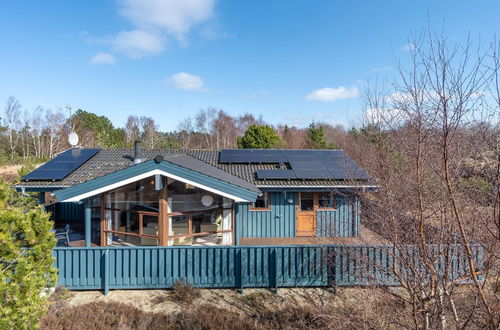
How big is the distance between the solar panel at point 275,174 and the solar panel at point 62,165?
27.0ft

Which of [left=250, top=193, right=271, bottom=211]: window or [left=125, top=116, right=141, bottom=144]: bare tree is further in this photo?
[left=125, top=116, right=141, bottom=144]: bare tree

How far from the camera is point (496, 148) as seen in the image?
8.49 ft

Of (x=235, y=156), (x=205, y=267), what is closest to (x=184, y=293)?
(x=205, y=267)

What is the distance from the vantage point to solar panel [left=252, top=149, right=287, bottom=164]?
14.5 meters

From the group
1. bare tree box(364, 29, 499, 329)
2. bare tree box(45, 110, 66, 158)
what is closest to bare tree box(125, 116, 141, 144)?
bare tree box(45, 110, 66, 158)

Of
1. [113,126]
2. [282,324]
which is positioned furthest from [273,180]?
[113,126]

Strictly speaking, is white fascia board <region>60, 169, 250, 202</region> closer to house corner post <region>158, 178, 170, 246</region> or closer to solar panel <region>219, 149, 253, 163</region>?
house corner post <region>158, 178, 170, 246</region>

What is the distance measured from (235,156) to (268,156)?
1.81 meters

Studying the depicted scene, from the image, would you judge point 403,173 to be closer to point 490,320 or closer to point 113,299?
point 490,320

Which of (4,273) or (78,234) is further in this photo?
(78,234)

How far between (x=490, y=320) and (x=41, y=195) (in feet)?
47.6

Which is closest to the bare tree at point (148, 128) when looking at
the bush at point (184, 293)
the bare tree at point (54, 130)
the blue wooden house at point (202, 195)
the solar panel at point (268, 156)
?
the bare tree at point (54, 130)

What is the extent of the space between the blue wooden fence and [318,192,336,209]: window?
17.1 ft

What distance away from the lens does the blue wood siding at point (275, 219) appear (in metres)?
12.5
